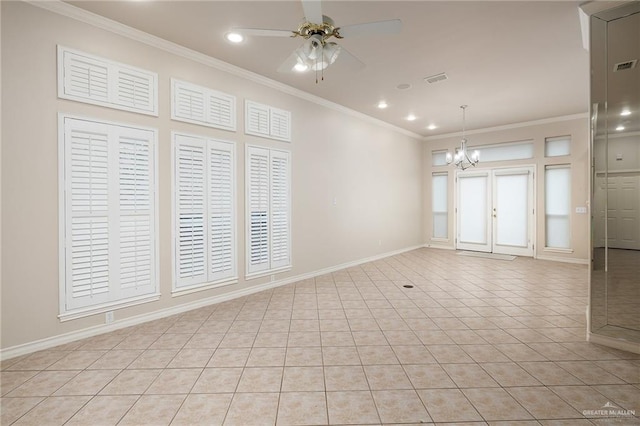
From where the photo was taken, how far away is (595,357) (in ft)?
8.34

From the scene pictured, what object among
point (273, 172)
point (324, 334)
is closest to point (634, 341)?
point (324, 334)

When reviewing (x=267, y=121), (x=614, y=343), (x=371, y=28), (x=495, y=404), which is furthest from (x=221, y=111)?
(x=614, y=343)

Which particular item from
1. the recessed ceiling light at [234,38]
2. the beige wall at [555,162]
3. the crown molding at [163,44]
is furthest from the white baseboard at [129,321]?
the beige wall at [555,162]

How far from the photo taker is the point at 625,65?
2.64 meters

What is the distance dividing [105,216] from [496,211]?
8087mm

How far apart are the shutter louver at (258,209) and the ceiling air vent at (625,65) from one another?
400 cm

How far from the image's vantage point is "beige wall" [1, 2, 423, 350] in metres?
2.58

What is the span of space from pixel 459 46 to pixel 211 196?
364 cm

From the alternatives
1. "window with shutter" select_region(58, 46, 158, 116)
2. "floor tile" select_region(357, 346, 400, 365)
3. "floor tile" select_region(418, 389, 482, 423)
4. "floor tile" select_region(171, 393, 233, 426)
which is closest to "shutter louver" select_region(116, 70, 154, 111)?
"window with shutter" select_region(58, 46, 158, 116)

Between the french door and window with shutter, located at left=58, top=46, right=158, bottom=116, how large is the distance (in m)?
7.48

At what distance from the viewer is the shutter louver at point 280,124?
4594 mm

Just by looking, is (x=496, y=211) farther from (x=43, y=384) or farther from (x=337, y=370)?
(x=43, y=384)

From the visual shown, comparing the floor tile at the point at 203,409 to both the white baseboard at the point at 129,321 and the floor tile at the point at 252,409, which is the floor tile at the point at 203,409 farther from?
the white baseboard at the point at 129,321

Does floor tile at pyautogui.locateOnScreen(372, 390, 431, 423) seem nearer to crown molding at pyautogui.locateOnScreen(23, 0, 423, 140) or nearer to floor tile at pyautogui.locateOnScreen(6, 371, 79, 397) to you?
floor tile at pyautogui.locateOnScreen(6, 371, 79, 397)
